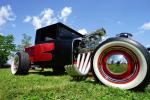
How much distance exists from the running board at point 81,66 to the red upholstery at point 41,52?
4.94 feet

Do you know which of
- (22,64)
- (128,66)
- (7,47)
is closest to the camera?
(128,66)

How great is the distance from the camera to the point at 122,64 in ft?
15.7

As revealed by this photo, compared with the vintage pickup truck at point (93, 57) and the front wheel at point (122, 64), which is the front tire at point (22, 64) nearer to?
the vintage pickup truck at point (93, 57)

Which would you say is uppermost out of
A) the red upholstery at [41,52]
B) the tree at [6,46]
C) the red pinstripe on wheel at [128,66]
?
the tree at [6,46]

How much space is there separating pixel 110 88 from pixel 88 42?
242cm

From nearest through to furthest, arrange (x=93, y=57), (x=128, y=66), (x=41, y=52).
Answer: (x=128, y=66) < (x=93, y=57) < (x=41, y=52)

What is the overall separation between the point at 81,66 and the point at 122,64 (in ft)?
5.36

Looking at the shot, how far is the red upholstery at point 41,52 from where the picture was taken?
7888 millimetres

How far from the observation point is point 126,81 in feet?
15.3

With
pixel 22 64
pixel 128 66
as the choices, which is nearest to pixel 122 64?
pixel 128 66

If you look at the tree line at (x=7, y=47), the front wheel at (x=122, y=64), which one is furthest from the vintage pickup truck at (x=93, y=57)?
the tree line at (x=7, y=47)

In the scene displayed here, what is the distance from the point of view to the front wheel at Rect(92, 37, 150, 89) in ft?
14.8

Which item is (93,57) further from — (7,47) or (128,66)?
(7,47)

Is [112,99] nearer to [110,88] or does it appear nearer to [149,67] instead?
[110,88]
